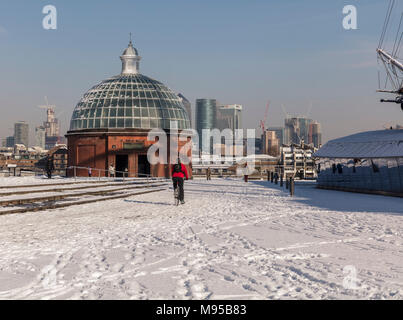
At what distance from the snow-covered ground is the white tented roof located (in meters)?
16.1

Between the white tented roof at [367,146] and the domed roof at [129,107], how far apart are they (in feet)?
77.9

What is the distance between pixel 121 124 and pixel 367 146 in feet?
102

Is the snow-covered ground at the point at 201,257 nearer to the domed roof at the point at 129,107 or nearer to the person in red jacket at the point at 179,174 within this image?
the person in red jacket at the point at 179,174

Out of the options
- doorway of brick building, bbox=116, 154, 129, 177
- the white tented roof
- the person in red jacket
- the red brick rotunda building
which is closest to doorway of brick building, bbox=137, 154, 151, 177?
the red brick rotunda building

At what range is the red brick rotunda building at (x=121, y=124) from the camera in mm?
52250

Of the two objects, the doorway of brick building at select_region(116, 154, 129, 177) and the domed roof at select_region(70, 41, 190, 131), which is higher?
the domed roof at select_region(70, 41, 190, 131)

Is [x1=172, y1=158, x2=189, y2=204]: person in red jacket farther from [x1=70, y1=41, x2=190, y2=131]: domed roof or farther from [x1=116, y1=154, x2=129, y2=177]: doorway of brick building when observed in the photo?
[x1=116, y1=154, x2=129, y2=177]: doorway of brick building

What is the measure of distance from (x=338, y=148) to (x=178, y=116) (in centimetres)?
2659

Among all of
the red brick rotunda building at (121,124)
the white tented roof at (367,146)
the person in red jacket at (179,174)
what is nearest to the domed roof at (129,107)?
the red brick rotunda building at (121,124)

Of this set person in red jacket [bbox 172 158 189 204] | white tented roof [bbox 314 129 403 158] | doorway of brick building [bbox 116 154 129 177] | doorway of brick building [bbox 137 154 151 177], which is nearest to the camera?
person in red jacket [bbox 172 158 189 204]

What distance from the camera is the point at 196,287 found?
22.4 feet

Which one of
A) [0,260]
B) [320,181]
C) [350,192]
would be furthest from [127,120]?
[0,260]

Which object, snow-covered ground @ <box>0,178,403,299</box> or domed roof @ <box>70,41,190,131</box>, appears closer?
snow-covered ground @ <box>0,178,403,299</box>

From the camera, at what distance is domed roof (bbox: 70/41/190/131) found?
5397 centimetres
